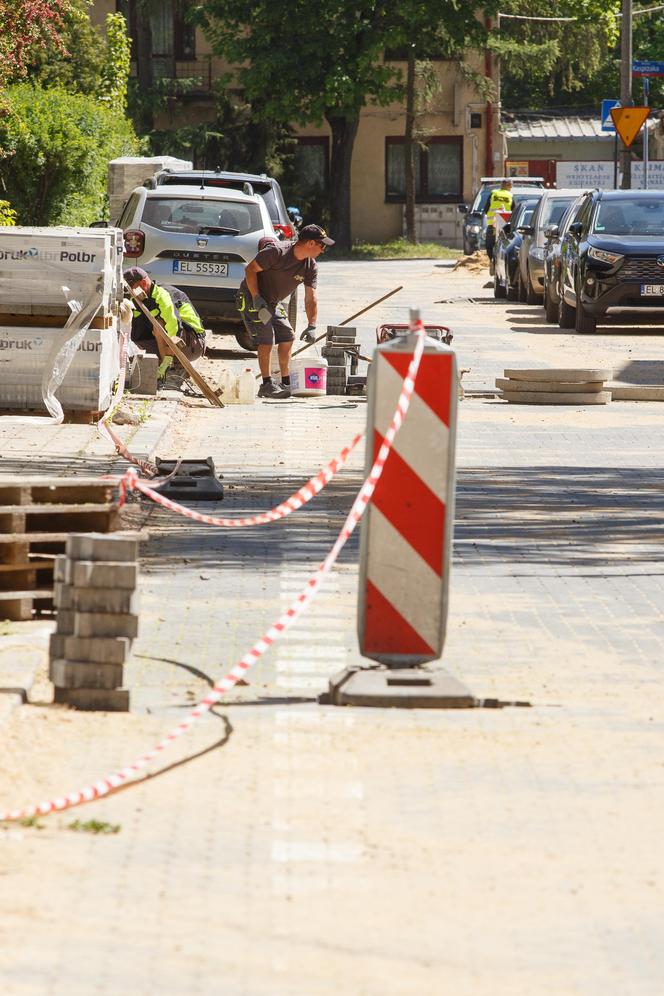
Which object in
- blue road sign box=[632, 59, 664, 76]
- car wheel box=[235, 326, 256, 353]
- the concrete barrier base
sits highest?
blue road sign box=[632, 59, 664, 76]

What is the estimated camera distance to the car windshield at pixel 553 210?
33.2 metres

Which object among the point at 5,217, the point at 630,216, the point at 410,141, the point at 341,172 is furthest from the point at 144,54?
the point at 5,217

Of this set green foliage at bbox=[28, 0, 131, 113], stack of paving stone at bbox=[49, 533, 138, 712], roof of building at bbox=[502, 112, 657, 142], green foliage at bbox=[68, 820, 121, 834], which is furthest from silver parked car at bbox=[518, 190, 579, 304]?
roof of building at bbox=[502, 112, 657, 142]

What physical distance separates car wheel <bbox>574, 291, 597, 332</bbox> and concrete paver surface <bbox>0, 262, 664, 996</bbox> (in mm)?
16480

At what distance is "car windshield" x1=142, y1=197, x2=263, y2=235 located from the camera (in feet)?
72.7

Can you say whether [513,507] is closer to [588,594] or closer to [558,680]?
[588,594]

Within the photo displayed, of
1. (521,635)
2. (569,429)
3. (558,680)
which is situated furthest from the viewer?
(569,429)

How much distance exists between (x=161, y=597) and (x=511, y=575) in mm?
1719

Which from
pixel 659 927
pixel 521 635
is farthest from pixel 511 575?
pixel 659 927

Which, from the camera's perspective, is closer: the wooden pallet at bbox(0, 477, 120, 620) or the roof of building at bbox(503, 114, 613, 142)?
the wooden pallet at bbox(0, 477, 120, 620)

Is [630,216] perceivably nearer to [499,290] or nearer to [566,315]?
[566,315]

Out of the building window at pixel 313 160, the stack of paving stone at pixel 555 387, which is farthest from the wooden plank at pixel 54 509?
the building window at pixel 313 160

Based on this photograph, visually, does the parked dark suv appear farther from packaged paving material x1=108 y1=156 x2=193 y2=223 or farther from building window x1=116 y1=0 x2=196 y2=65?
building window x1=116 y1=0 x2=196 y2=65

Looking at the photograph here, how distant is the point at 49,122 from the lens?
30984 millimetres
